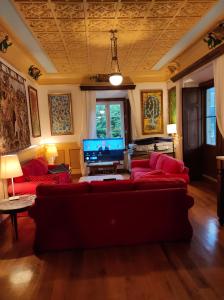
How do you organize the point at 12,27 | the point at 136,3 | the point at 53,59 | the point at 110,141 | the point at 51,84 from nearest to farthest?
the point at 136,3 → the point at 12,27 → the point at 53,59 → the point at 110,141 → the point at 51,84

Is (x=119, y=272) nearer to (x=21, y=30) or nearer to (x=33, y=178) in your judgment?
(x=33, y=178)

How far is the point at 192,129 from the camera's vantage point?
5980mm

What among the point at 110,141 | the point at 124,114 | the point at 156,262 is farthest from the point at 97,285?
the point at 124,114

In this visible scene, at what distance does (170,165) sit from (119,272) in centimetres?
240

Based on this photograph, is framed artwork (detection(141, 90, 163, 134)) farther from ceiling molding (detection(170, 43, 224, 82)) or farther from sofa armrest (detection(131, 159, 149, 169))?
sofa armrest (detection(131, 159, 149, 169))

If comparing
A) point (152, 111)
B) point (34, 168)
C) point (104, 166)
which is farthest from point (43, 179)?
point (152, 111)

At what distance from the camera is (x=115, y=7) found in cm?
301

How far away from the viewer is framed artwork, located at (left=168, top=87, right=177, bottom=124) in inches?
262

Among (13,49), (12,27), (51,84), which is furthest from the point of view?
(51,84)

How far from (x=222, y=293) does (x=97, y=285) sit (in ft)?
3.70

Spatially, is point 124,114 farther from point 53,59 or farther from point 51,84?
point 53,59

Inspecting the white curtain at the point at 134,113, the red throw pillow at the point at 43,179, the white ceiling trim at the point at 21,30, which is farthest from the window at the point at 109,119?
the red throw pillow at the point at 43,179

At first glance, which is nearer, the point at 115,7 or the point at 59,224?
the point at 59,224

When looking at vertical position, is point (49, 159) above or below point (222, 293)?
above
